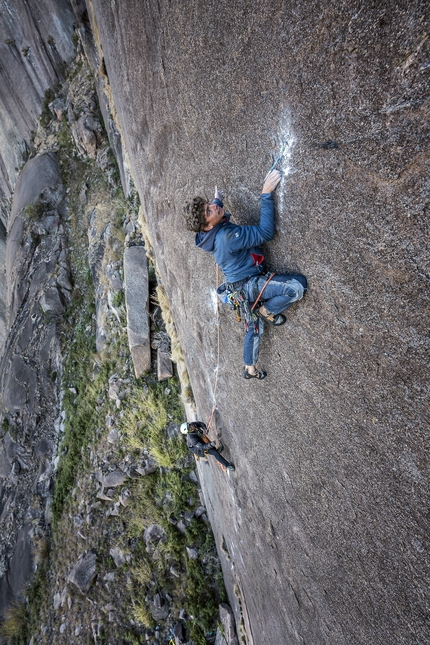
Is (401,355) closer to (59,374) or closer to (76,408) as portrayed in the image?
(76,408)

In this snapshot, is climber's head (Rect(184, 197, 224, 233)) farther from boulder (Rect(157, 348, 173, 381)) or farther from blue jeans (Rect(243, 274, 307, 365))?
boulder (Rect(157, 348, 173, 381))

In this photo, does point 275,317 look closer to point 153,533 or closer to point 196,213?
point 196,213

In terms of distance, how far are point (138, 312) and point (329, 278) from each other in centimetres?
525

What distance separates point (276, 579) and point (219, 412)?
173cm

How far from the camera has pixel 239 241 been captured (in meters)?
2.59

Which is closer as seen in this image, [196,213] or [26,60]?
[196,213]

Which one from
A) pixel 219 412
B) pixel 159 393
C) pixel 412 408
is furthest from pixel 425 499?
pixel 159 393

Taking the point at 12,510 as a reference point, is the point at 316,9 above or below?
above

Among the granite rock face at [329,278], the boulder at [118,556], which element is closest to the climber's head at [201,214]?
the granite rock face at [329,278]

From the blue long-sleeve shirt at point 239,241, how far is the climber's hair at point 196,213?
0.11 meters

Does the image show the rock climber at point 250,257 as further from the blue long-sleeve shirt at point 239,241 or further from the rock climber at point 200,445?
the rock climber at point 200,445

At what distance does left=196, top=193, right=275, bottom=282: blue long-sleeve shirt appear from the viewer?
2490 mm

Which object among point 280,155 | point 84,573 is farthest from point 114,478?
point 280,155

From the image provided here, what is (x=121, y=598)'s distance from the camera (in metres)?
5.87
